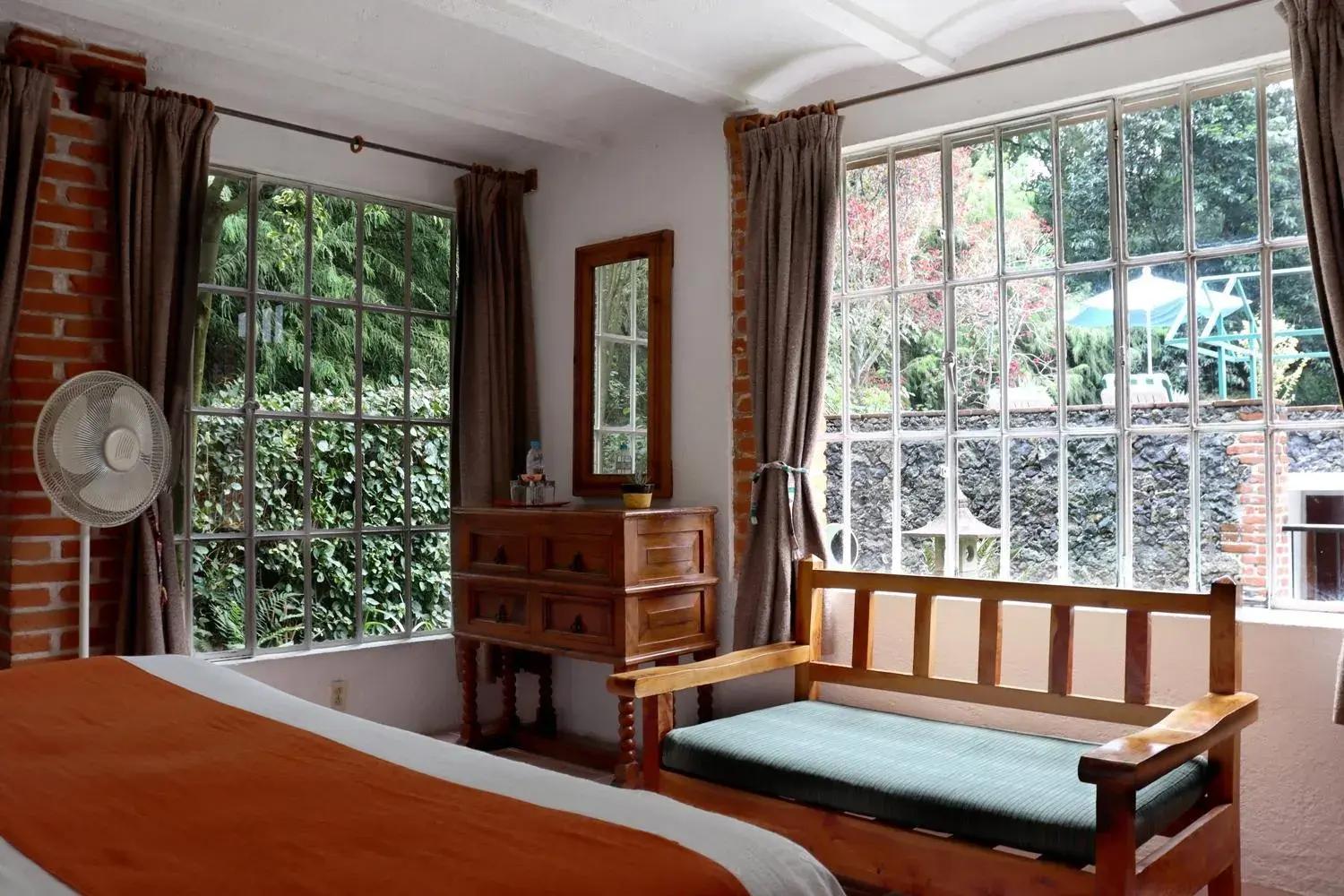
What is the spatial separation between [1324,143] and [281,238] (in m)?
3.50

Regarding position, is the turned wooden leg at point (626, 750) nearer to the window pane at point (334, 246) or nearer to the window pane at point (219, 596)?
the window pane at point (219, 596)

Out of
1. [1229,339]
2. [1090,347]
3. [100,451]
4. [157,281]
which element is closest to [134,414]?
[100,451]

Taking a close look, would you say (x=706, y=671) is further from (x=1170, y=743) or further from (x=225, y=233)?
(x=225, y=233)

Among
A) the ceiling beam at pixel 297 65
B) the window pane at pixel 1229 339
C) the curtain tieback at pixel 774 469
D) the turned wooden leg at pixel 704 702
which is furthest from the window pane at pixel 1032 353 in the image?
the ceiling beam at pixel 297 65

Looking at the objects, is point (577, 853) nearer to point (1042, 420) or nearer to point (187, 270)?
point (1042, 420)

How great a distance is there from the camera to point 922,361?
139 inches

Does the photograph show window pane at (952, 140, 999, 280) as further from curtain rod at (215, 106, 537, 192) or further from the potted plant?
curtain rod at (215, 106, 537, 192)

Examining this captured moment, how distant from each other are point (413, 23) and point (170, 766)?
255 cm

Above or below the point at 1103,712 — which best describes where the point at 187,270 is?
above

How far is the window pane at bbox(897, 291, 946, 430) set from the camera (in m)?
3.51

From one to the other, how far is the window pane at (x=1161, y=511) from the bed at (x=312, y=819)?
2.08 m

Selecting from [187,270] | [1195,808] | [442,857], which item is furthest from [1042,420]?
[187,270]

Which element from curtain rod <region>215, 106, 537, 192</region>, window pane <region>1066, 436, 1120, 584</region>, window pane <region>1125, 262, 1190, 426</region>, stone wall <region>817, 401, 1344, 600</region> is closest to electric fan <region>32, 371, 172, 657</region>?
curtain rod <region>215, 106, 537, 192</region>

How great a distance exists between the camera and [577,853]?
1240 millimetres
